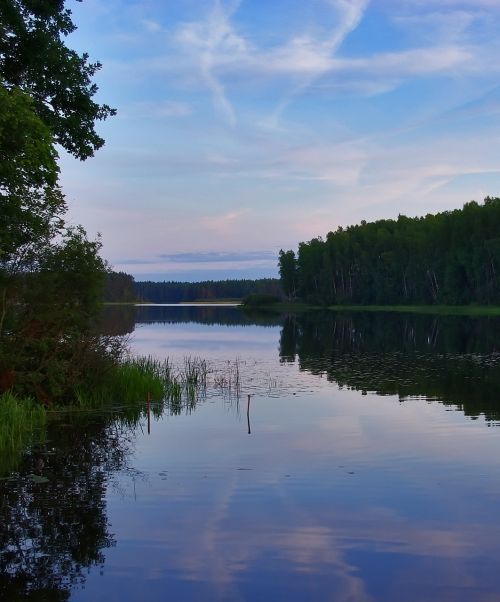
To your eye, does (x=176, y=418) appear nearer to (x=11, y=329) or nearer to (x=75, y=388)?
(x=75, y=388)

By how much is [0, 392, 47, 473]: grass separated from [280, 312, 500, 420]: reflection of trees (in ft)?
52.7

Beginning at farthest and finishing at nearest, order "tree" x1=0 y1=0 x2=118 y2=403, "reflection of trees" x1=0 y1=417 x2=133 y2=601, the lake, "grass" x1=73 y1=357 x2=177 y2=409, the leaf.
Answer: "grass" x1=73 y1=357 x2=177 y2=409, "tree" x1=0 y1=0 x2=118 y2=403, the leaf, the lake, "reflection of trees" x1=0 y1=417 x2=133 y2=601

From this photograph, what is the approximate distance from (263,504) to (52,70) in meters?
16.9

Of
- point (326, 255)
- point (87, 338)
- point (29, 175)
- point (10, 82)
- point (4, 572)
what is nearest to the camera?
point (4, 572)

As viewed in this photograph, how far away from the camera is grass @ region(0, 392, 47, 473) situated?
1916cm

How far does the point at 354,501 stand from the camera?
15.0m

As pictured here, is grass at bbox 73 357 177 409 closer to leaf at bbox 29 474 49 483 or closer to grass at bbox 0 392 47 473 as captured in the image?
grass at bbox 0 392 47 473

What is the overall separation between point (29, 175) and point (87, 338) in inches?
384

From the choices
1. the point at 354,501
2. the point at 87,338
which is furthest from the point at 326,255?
the point at 354,501

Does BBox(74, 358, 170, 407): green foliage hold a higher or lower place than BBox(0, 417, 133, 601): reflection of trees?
higher

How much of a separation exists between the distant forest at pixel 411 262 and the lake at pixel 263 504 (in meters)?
105

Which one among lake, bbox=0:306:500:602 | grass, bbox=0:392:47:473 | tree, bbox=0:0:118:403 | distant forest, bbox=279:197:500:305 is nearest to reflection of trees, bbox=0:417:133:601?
lake, bbox=0:306:500:602

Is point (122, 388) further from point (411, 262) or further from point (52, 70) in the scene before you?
point (411, 262)

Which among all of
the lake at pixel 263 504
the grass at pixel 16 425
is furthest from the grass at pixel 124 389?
the grass at pixel 16 425
